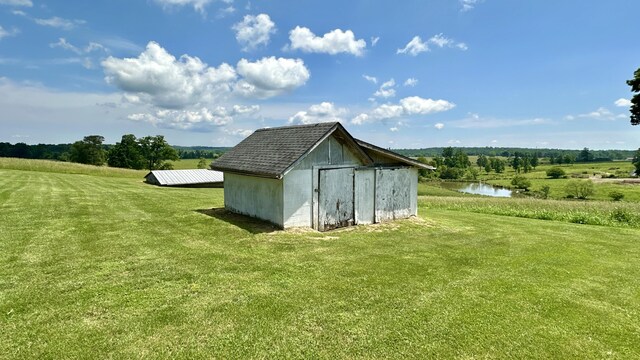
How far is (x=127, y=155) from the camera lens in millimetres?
77562

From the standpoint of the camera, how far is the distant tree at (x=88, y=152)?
79.6 m

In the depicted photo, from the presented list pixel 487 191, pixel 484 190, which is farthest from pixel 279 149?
pixel 484 190

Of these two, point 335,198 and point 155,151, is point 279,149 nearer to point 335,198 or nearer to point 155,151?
point 335,198

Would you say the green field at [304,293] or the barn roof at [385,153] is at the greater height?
the barn roof at [385,153]

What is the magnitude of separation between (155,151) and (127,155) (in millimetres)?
5840

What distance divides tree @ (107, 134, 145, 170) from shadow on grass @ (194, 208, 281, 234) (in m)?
70.0

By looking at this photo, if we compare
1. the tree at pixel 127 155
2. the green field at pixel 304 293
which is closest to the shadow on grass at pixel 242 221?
the green field at pixel 304 293

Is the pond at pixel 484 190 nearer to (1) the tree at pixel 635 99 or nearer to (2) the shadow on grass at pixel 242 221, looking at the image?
(1) the tree at pixel 635 99

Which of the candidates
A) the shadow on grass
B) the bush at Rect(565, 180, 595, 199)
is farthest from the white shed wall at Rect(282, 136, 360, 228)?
the bush at Rect(565, 180, 595, 199)

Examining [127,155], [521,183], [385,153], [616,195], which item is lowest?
[521,183]

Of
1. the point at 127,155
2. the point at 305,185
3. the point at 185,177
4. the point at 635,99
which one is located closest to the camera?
the point at 305,185

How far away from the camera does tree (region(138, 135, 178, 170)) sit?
79562 millimetres

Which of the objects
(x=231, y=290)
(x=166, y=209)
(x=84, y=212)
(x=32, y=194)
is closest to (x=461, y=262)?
(x=231, y=290)

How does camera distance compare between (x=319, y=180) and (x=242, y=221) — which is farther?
(x=242, y=221)
